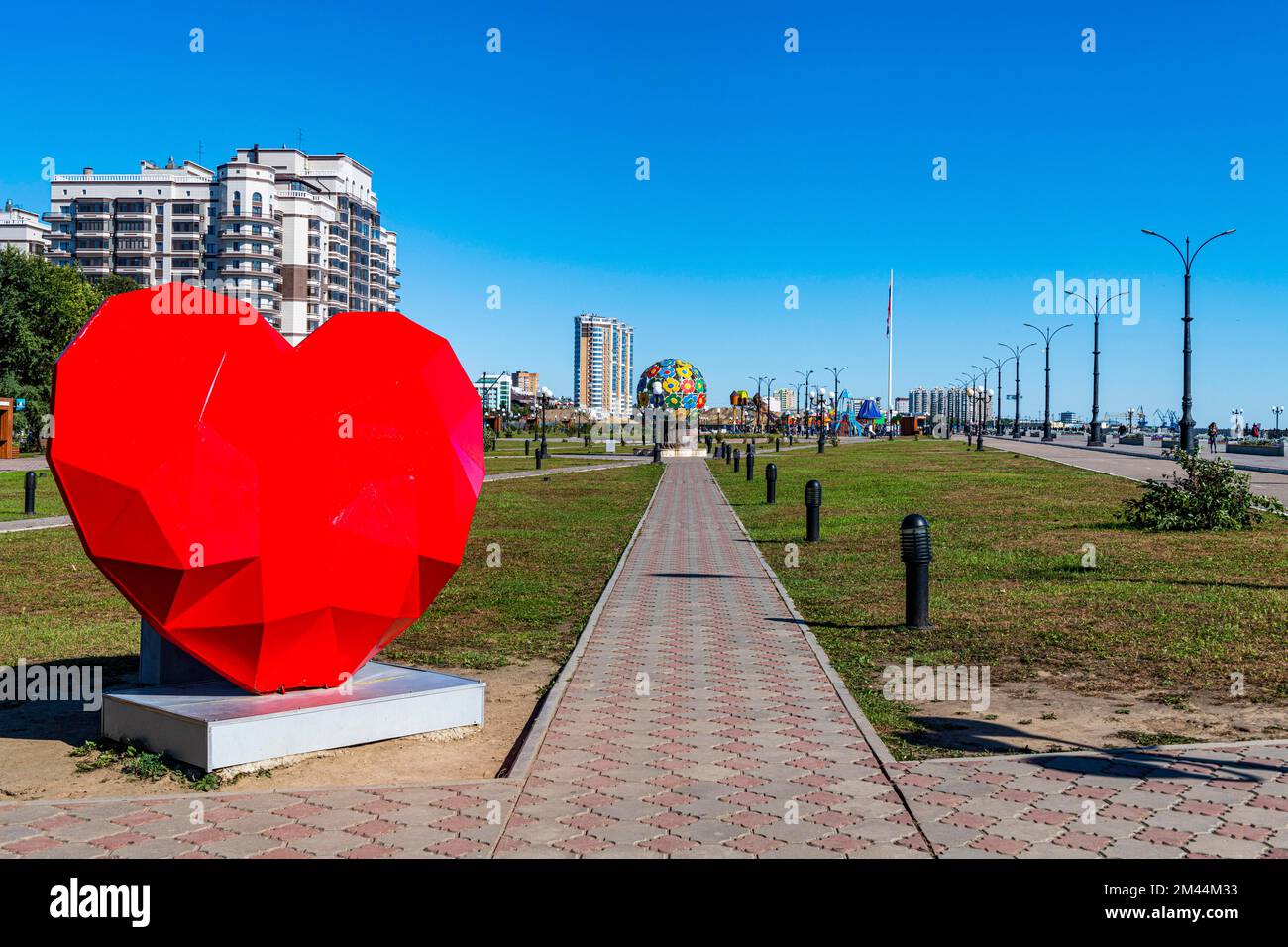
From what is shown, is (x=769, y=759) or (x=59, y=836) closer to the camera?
(x=59, y=836)

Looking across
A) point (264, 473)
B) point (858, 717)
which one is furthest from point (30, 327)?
point (858, 717)

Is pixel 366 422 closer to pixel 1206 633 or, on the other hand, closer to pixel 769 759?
pixel 769 759

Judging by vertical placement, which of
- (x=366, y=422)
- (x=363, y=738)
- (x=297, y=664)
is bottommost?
(x=363, y=738)

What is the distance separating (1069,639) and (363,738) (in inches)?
259

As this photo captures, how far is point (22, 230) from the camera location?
109625mm

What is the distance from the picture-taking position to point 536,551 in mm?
17953

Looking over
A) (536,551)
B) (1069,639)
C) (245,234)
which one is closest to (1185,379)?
(536,551)

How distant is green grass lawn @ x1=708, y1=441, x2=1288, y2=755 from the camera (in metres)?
9.03

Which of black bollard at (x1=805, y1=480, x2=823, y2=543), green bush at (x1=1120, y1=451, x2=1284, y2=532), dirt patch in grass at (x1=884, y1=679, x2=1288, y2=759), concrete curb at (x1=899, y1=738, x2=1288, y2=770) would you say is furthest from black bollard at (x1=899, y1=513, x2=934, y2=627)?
green bush at (x1=1120, y1=451, x2=1284, y2=532)

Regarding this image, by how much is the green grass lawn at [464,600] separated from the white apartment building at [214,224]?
3573 inches

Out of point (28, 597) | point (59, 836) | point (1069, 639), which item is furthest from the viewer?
point (28, 597)

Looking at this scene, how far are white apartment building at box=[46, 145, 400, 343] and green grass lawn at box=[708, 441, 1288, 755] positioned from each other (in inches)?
3666

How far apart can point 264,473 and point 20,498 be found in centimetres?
2602

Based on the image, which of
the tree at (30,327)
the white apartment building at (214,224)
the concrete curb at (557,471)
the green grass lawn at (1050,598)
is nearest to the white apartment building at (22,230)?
the white apartment building at (214,224)
